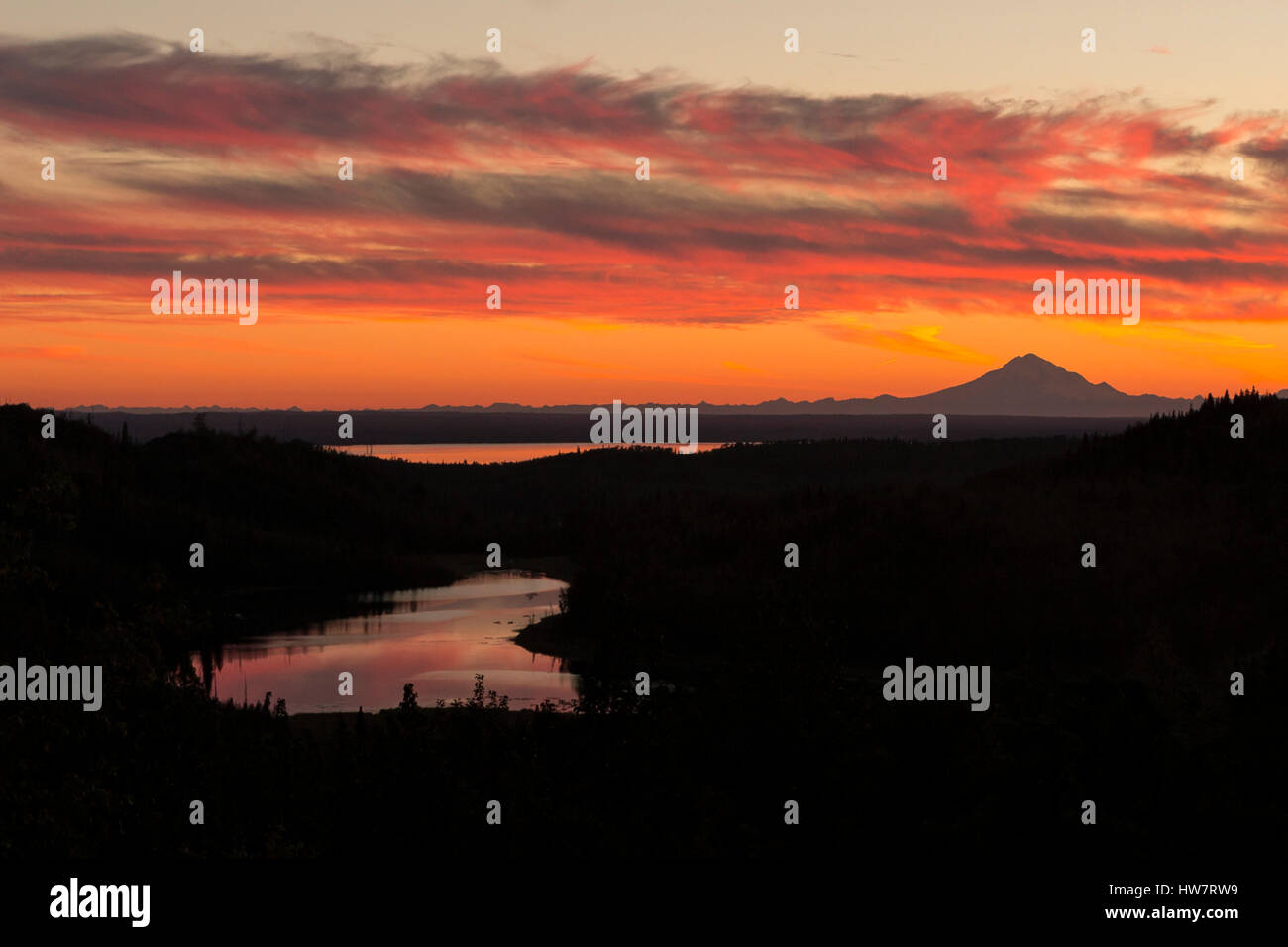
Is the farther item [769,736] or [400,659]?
[400,659]

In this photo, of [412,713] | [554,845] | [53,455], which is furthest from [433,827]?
[53,455]

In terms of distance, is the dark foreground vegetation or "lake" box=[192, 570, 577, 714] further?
"lake" box=[192, 570, 577, 714]

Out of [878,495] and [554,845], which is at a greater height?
[878,495]

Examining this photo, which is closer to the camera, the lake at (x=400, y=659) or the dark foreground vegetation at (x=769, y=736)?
the dark foreground vegetation at (x=769, y=736)

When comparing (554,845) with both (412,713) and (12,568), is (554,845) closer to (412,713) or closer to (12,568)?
(412,713)

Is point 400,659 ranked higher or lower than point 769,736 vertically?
lower
